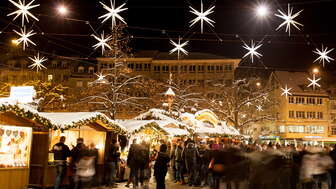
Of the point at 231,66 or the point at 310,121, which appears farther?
the point at 231,66

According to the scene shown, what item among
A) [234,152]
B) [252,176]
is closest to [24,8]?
[234,152]

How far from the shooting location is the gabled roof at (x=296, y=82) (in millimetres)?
67562

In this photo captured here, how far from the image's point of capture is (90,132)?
16719 mm

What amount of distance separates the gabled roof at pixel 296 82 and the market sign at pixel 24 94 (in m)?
57.0

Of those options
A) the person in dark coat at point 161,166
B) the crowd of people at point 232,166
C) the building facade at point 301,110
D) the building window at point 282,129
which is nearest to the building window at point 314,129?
the building facade at point 301,110

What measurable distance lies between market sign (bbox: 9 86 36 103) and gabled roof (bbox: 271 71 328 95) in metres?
57.0

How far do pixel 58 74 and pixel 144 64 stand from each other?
15.5m

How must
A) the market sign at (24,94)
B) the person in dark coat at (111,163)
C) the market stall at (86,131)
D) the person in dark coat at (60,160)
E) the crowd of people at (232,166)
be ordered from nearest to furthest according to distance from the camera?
the crowd of people at (232,166), the person in dark coat at (60,160), the market stall at (86,131), the market sign at (24,94), the person in dark coat at (111,163)

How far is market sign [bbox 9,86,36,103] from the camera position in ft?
49.6

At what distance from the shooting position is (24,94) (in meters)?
15.2

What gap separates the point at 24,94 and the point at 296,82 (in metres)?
60.3

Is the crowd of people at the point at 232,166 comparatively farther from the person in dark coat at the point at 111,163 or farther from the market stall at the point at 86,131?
the market stall at the point at 86,131

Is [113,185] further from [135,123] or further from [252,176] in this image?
[252,176]

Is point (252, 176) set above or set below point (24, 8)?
below
